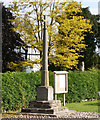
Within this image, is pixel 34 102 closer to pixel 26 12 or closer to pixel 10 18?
pixel 26 12

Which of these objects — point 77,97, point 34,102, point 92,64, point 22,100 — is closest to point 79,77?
point 77,97

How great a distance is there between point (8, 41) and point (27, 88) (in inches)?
394

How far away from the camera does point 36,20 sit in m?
23.8

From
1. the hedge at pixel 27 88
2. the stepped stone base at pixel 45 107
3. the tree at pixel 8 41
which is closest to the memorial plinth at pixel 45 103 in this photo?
the stepped stone base at pixel 45 107

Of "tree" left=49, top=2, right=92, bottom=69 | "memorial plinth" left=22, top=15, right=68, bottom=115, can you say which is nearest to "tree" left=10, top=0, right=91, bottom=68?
"tree" left=49, top=2, right=92, bottom=69

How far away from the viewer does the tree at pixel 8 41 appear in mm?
25369

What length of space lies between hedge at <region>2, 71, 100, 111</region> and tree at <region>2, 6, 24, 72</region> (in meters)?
6.92

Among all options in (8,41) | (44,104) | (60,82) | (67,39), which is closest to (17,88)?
(60,82)

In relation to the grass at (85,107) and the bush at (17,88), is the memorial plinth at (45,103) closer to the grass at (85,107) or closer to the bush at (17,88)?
the bush at (17,88)

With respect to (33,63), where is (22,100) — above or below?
below

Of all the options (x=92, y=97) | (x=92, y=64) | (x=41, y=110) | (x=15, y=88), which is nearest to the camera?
(x=41, y=110)

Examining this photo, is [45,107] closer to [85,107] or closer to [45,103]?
[45,103]

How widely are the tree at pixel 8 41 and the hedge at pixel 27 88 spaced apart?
6.92 metres

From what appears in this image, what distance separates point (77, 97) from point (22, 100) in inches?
208
